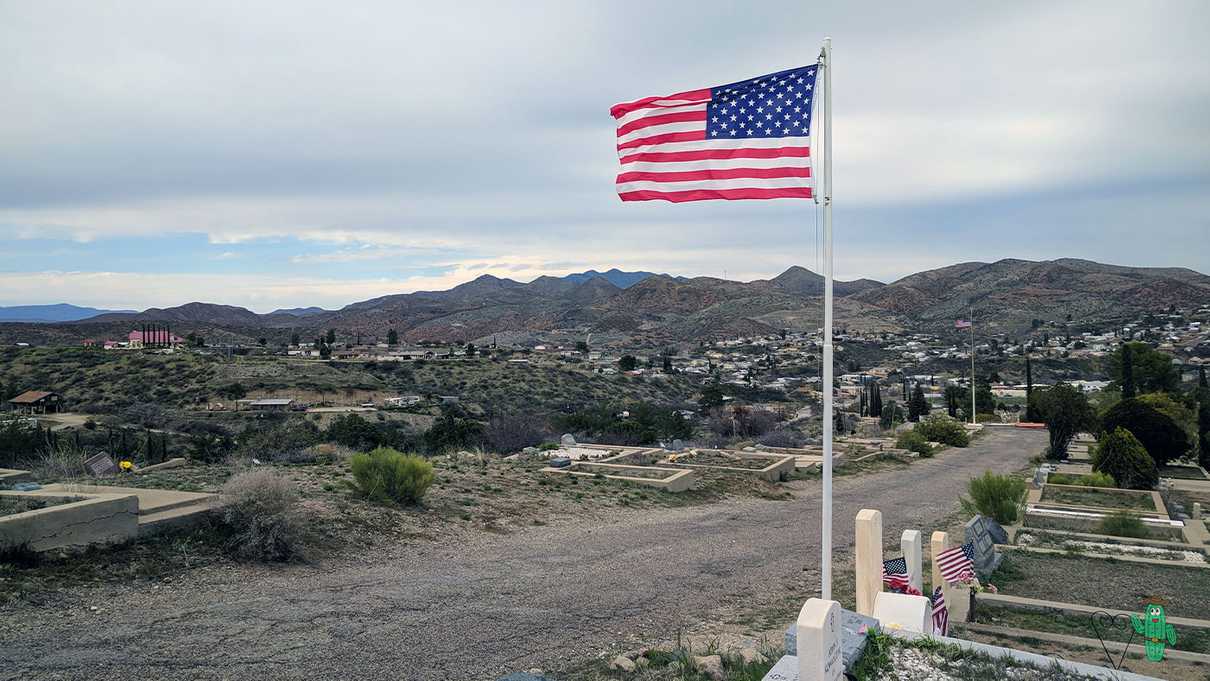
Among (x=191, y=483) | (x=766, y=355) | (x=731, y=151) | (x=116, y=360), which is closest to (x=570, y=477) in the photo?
(x=191, y=483)

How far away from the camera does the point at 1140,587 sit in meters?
10.4

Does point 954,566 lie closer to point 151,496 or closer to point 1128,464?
point 151,496

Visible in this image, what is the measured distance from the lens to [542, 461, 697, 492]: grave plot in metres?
18.0

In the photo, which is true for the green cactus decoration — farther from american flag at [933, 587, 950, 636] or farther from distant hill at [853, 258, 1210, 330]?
distant hill at [853, 258, 1210, 330]

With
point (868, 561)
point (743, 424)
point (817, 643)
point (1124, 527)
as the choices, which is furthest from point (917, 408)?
point (817, 643)

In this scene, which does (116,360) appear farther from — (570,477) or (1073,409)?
(1073,409)

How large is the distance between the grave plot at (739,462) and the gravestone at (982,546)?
8.36 meters

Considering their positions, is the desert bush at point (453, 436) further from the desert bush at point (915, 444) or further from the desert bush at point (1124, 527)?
the desert bush at point (1124, 527)

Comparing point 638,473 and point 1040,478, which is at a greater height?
point 638,473

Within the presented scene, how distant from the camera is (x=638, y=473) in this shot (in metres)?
19.4

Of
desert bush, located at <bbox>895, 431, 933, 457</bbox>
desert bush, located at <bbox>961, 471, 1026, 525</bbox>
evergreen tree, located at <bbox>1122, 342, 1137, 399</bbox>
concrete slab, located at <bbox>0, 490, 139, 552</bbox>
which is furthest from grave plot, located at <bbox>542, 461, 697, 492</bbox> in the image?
evergreen tree, located at <bbox>1122, 342, 1137, 399</bbox>

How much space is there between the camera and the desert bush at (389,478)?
13.1 metres

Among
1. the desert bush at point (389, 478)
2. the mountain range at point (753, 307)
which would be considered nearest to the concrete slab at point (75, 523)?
the desert bush at point (389, 478)

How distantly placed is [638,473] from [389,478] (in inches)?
303
